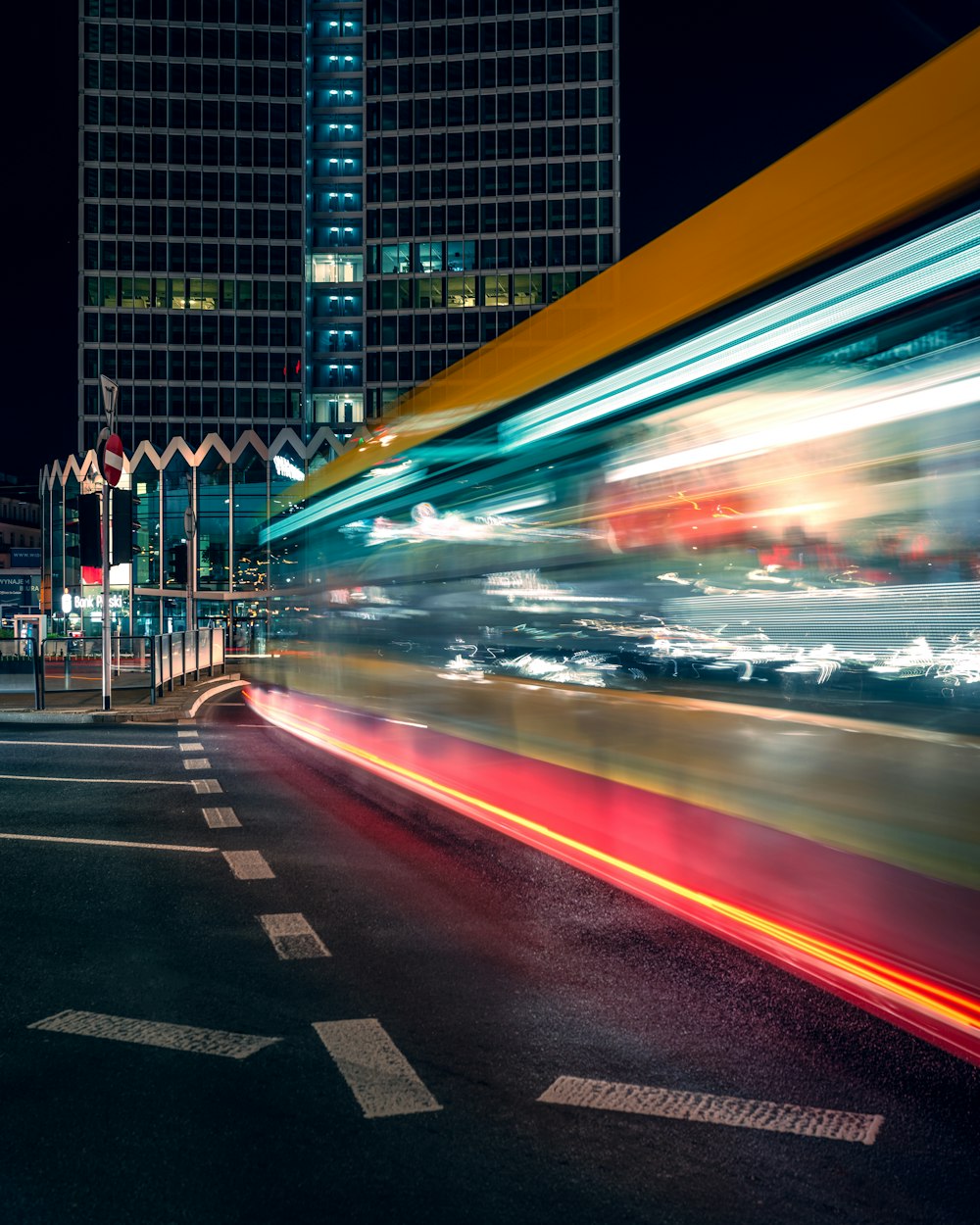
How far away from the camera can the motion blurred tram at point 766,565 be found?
15.0ft

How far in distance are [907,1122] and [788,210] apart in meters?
3.96

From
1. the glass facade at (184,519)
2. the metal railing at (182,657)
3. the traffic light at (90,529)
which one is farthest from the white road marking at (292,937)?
the glass facade at (184,519)

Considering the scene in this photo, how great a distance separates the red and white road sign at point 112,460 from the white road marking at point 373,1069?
64.1 feet

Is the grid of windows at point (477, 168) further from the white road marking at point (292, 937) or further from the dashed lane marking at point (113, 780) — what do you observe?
the white road marking at point (292, 937)

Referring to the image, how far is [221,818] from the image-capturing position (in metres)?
10.2

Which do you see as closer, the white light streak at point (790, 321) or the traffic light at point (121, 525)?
the white light streak at point (790, 321)

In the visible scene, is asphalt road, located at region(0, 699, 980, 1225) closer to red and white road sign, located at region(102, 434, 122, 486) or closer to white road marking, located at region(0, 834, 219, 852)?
white road marking, located at region(0, 834, 219, 852)

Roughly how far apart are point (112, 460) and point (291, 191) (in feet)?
253

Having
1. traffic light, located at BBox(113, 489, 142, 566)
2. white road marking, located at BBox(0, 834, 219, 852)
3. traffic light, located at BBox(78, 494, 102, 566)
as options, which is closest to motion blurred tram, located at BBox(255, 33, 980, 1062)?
white road marking, located at BBox(0, 834, 219, 852)

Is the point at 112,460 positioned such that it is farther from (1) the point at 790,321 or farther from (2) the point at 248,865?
(1) the point at 790,321

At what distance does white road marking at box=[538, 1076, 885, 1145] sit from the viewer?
3.84 m

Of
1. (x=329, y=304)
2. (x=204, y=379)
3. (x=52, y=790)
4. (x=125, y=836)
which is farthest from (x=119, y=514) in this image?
(x=329, y=304)

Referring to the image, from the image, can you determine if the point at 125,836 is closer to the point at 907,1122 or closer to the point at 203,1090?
the point at 203,1090

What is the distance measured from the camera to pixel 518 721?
28.2ft
